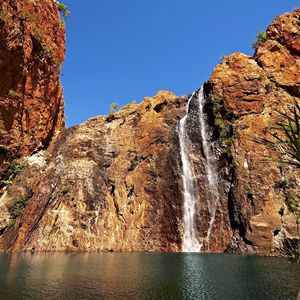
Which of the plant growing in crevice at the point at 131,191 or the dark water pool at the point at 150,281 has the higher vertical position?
the plant growing in crevice at the point at 131,191

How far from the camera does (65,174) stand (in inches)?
2072

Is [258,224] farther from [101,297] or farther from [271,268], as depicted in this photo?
[101,297]

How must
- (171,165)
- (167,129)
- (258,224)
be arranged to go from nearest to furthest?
(258,224) < (171,165) < (167,129)

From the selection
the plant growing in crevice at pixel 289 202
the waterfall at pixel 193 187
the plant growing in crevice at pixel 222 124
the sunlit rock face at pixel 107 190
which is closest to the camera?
the plant growing in crevice at pixel 289 202

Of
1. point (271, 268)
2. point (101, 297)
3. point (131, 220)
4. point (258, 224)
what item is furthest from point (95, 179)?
point (101, 297)

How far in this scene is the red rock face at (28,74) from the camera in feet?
165

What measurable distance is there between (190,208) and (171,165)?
7.69 metres

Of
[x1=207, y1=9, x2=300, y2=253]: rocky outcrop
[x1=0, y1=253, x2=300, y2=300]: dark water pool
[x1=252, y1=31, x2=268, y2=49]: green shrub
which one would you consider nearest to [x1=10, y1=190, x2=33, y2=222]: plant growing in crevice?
[x1=0, y1=253, x2=300, y2=300]: dark water pool

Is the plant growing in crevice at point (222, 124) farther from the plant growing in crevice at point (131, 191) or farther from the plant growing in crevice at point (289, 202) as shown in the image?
the plant growing in crevice at point (131, 191)

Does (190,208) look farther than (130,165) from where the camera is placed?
No

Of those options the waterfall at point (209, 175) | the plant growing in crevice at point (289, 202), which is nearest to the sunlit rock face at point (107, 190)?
the waterfall at point (209, 175)

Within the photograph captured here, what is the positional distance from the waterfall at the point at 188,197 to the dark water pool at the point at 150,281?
15.9 metres

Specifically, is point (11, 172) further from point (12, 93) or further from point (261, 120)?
point (261, 120)

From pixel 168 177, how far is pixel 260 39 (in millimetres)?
31960
